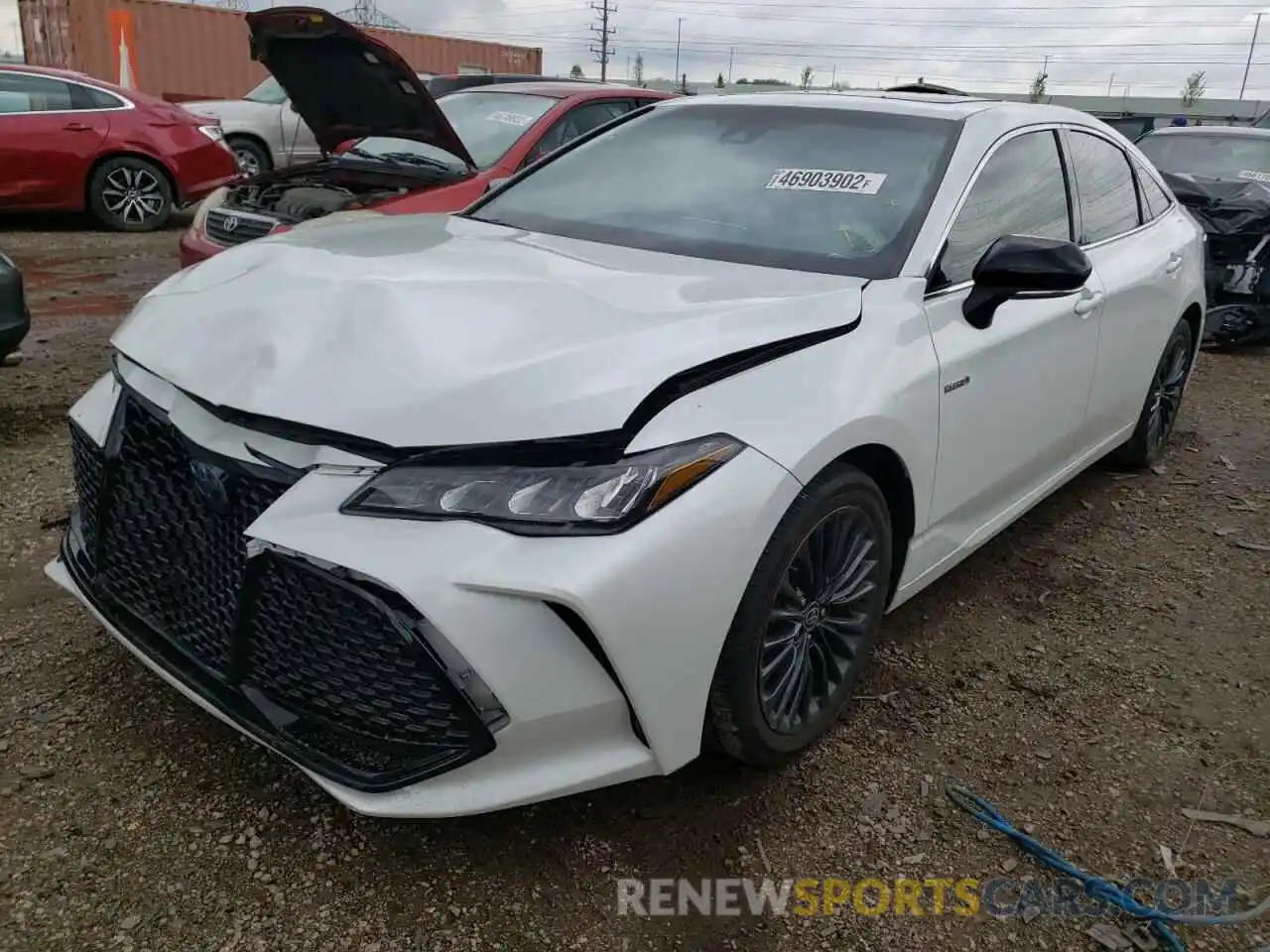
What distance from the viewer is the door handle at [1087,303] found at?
3259 millimetres

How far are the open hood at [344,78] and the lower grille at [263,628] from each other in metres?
3.30

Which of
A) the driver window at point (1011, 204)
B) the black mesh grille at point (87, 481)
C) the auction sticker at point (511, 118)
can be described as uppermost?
the auction sticker at point (511, 118)

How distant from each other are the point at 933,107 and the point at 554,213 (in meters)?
1.20

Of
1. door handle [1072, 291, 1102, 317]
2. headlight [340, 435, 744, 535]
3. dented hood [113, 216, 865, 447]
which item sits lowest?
headlight [340, 435, 744, 535]

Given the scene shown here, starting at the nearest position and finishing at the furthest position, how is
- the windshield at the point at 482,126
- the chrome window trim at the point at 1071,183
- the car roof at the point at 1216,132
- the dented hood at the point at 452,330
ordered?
the dented hood at the point at 452,330, the chrome window trim at the point at 1071,183, the windshield at the point at 482,126, the car roof at the point at 1216,132

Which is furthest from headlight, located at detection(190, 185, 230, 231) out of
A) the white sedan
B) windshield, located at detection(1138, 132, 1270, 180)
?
windshield, located at detection(1138, 132, 1270, 180)

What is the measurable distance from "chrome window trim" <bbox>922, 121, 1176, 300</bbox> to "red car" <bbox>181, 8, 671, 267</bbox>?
2734mm

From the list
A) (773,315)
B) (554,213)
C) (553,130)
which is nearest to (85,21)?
(553,130)

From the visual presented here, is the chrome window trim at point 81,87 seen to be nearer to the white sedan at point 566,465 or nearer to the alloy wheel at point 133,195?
the alloy wheel at point 133,195

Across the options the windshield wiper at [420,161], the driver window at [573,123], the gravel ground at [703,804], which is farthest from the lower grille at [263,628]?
the driver window at [573,123]

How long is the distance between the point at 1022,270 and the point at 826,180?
2.06 ft

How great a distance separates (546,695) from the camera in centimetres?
181

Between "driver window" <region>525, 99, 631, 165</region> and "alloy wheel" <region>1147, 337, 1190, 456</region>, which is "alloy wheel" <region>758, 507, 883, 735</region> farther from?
"driver window" <region>525, 99, 631, 165</region>

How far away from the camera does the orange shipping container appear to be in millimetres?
18375
